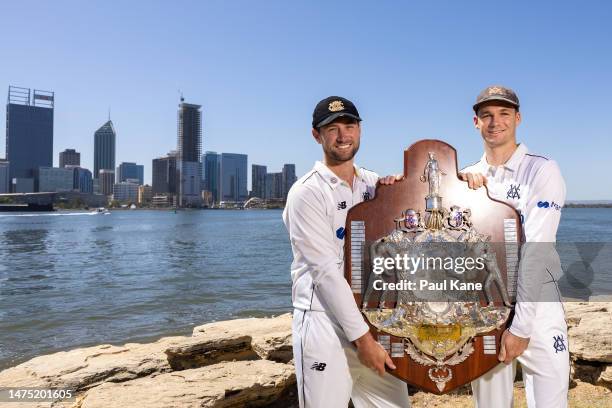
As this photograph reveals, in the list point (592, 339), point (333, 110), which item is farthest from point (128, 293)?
point (333, 110)

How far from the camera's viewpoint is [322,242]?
3.01 metres

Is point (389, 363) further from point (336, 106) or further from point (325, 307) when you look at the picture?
point (336, 106)

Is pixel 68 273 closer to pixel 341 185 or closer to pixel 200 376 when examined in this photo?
pixel 200 376

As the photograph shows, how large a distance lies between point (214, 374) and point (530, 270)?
3.60 meters

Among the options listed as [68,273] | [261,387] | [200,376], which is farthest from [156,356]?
[68,273]

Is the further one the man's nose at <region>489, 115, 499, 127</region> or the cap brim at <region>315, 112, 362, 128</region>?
the man's nose at <region>489, 115, 499, 127</region>

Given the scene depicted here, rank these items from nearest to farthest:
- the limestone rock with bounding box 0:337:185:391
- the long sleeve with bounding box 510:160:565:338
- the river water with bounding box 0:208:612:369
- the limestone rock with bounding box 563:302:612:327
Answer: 1. the long sleeve with bounding box 510:160:565:338
2. the limestone rock with bounding box 0:337:185:391
3. the limestone rock with bounding box 563:302:612:327
4. the river water with bounding box 0:208:612:369

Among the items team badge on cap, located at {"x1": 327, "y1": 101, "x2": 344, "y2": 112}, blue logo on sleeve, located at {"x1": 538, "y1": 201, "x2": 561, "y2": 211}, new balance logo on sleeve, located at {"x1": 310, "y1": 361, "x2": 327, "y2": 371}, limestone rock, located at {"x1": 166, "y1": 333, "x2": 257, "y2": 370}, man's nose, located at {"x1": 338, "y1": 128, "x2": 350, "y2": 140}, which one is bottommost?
limestone rock, located at {"x1": 166, "y1": 333, "x2": 257, "y2": 370}

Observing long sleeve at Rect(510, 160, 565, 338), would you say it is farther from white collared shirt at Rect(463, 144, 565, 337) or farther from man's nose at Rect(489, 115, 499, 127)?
man's nose at Rect(489, 115, 499, 127)

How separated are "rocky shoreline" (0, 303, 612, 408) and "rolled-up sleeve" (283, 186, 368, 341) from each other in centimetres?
241

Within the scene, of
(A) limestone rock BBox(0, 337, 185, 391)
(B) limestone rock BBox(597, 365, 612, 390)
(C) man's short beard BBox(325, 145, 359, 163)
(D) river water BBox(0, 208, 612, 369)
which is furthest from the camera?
(D) river water BBox(0, 208, 612, 369)

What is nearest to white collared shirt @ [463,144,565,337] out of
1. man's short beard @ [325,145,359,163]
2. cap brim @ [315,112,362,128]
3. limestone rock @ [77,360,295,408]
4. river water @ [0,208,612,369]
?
man's short beard @ [325,145,359,163]

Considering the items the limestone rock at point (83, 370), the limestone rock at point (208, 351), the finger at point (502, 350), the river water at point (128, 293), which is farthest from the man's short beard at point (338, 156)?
the river water at point (128, 293)

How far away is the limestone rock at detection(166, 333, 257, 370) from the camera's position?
6422mm
